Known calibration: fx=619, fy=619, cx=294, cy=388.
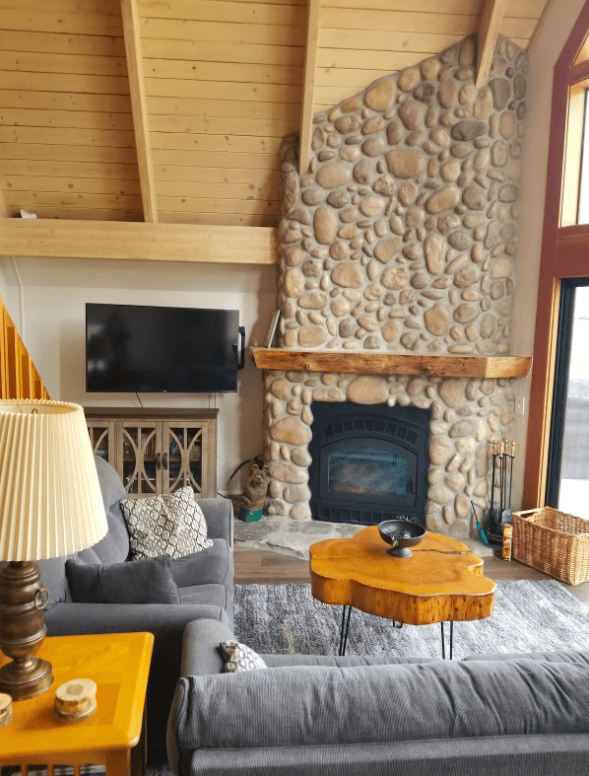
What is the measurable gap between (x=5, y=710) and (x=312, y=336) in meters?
3.66

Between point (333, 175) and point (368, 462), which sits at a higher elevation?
point (333, 175)

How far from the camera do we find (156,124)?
442 cm

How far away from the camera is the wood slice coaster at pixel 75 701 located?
158cm

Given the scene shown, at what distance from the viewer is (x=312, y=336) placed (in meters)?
4.89

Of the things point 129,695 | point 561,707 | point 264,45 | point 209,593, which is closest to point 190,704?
point 129,695

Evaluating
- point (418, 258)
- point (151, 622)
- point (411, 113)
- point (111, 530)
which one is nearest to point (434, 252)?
point (418, 258)

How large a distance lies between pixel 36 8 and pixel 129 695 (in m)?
4.06

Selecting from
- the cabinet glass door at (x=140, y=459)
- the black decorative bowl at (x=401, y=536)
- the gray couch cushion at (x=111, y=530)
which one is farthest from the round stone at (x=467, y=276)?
the gray couch cushion at (x=111, y=530)

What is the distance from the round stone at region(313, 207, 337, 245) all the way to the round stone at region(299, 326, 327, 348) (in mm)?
673

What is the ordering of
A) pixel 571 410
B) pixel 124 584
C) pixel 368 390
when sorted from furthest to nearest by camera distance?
pixel 368 390, pixel 571 410, pixel 124 584

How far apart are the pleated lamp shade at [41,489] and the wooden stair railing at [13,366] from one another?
115 inches

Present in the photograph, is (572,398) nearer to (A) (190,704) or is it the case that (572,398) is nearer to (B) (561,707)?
(B) (561,707)

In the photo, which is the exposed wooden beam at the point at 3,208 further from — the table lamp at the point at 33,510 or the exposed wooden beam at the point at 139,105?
the table lamp at the point at 33,510

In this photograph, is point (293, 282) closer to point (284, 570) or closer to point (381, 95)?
point (381, 95)
